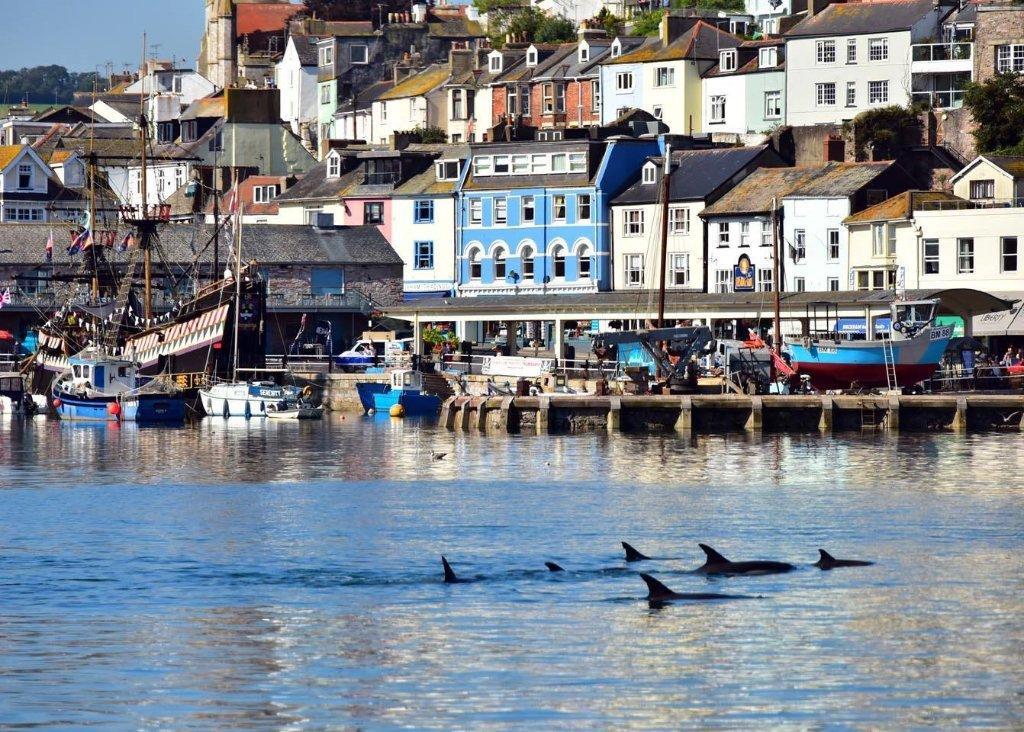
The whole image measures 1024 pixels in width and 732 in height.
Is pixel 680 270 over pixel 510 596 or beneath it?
over

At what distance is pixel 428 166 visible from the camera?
13575cm

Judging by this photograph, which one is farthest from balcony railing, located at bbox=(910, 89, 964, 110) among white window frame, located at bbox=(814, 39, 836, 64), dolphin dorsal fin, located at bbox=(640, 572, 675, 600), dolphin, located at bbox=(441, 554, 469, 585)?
dolphin dorsal fin, located at bbox=(640, 572, 675, 600)

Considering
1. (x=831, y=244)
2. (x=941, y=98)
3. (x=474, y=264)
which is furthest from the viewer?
(x=474, y=264)

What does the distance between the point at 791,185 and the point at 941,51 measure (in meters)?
18.0

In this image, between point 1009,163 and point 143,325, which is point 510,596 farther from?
point 143,325

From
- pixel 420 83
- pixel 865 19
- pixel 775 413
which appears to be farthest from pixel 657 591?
pixel 420 83

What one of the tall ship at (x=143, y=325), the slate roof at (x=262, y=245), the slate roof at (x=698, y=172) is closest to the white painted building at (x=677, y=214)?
the slate roof at (x=698, y=172)

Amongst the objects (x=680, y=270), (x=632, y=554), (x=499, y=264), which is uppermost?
(x=499, y=264)

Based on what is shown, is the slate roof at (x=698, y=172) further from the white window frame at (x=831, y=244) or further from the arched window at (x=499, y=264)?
the white window frame at (x=831, y=244)

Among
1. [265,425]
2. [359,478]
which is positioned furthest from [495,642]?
[265,425]

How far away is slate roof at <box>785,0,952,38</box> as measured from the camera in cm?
12612

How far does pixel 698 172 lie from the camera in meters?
119

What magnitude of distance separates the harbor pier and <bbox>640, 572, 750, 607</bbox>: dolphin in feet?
140

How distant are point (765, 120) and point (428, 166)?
21.0m
